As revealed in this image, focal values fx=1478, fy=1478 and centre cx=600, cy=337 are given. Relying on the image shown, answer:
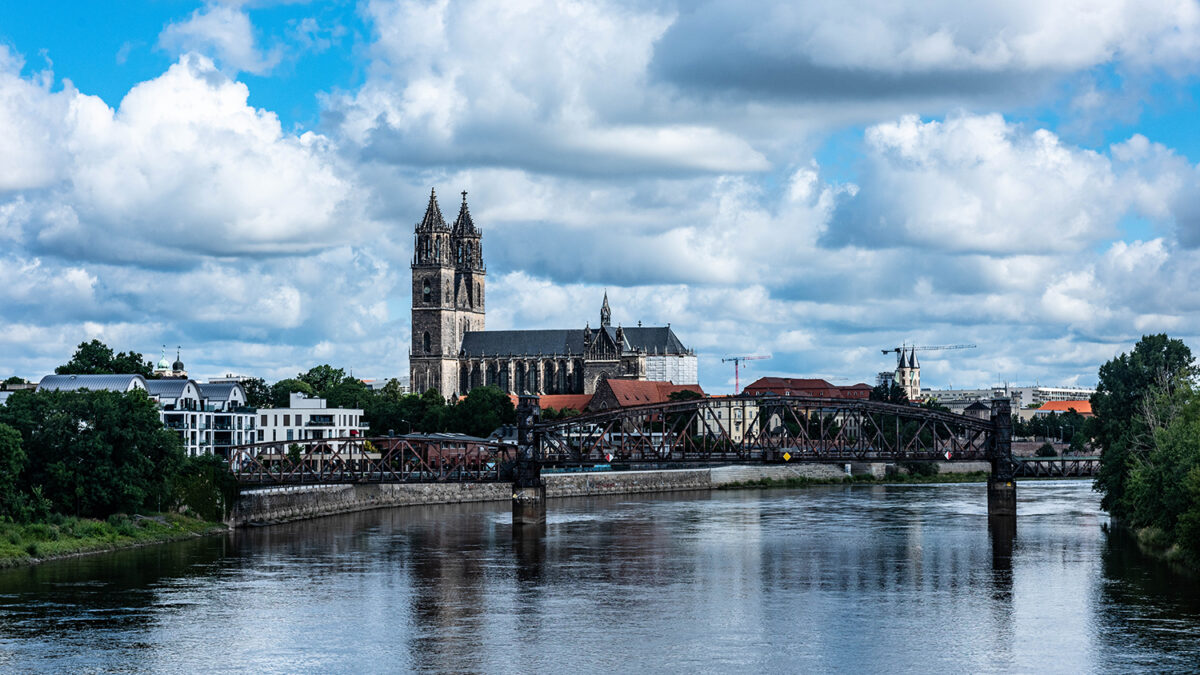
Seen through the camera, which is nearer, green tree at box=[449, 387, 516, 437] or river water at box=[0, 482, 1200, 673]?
river water at box=[0, 482, 1200, 673]

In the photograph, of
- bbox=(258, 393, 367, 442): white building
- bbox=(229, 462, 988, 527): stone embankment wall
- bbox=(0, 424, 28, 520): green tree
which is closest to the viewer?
bbox=(0, 424, 28, 520): green tree

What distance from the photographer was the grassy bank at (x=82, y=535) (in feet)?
222

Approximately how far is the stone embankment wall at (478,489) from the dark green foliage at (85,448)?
1189 centimetres

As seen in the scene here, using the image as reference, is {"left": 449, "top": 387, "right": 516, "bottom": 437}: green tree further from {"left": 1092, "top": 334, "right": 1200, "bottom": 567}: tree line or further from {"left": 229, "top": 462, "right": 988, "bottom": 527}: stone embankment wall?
{"left": 1092, "top": 334, "right": 1200, "bottom": 567}: tree line

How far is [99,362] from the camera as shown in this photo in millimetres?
139750

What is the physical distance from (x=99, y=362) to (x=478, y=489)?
137 feet

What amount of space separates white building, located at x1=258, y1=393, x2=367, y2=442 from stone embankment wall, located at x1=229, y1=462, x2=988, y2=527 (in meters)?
14.7

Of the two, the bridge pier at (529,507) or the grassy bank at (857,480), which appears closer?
the bridge pier at (529,507)

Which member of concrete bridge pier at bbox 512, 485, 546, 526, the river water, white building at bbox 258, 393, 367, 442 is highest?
white building at bbox 258, 393, 367, 442

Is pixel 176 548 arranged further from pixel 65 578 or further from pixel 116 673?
pixel 116 673

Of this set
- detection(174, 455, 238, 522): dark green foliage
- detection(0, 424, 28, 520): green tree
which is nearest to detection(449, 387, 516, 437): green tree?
detection(174, 455, 238, 522): dark green foliage

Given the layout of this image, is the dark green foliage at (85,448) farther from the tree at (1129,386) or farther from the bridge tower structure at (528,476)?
the tree at (1129,386)

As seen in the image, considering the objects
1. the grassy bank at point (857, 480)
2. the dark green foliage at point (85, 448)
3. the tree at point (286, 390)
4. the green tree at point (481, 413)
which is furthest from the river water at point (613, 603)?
the tree at point (286, 390)

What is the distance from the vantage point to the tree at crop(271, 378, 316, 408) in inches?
7242
